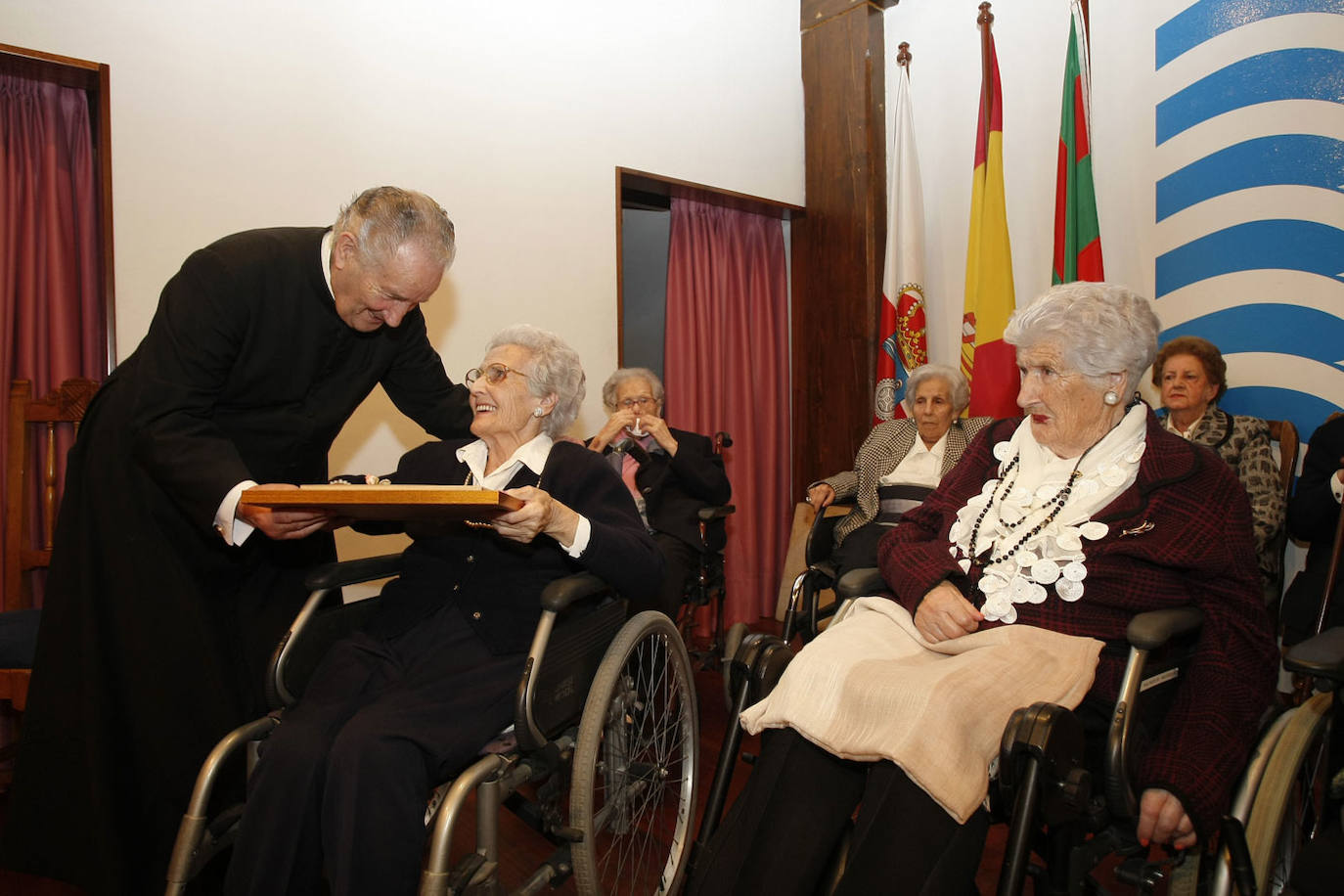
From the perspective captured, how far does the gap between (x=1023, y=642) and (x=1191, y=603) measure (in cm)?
34

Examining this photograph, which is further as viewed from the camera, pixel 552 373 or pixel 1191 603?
pixel 552 373

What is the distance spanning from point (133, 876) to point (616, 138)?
3.28 meters

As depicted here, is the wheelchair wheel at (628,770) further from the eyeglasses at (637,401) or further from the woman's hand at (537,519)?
the eyeglasses at (637,401)

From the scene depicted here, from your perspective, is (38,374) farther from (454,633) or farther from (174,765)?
(454,633)

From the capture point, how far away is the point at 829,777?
52.9 inches

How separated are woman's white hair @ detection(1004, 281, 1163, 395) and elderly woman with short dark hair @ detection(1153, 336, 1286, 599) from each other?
1681 mm

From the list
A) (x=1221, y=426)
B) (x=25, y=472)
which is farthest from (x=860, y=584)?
(x=25, y=472)

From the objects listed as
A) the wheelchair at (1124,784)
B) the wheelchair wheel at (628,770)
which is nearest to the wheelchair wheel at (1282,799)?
the wheelchair at (1124,784)

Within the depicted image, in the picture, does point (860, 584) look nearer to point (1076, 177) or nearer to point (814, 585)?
point (814, 585)

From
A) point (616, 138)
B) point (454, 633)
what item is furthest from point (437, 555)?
point (616, 138)

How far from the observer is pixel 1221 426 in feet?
10.2

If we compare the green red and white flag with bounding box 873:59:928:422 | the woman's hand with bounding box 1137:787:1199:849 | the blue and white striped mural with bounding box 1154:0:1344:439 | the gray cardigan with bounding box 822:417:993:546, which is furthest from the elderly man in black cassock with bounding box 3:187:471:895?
the blue and white striped mural with bounding box 1154:0:1344:439

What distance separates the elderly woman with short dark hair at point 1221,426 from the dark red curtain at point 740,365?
1940 mm

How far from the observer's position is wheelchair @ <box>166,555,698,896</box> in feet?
4.58
